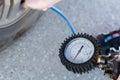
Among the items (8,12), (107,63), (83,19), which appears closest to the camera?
(107,63)

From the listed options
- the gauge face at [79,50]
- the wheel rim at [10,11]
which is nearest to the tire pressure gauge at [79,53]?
the gauge face at [79,50]

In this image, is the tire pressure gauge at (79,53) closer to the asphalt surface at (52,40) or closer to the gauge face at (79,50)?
the gauge face at (79,50)

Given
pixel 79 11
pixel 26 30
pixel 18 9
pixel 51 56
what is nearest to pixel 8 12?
pixel 18 9

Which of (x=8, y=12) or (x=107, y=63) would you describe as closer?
(x=107, y=63)

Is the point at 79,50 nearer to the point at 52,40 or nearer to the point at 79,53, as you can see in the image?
the point at 79,53

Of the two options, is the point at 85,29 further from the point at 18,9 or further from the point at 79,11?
the point at 18,9

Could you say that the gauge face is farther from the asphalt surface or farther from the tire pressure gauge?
the asphalt surface
